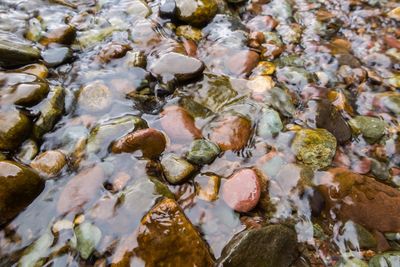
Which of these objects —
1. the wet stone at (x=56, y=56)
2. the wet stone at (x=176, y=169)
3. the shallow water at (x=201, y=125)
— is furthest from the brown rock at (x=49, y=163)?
the wet stone at (x=56, y=56)

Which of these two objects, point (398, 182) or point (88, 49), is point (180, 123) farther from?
point (398, 182)

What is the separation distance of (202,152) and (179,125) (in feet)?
1.22

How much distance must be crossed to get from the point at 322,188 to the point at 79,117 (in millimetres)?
2298

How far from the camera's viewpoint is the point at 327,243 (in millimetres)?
2654

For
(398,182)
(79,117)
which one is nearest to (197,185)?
(79,117)

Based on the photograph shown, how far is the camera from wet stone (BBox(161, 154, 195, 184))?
284 centimetres

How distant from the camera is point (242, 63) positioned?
3.92 m

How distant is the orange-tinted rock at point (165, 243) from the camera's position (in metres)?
2.29

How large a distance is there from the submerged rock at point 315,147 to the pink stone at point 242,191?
22.1 inches

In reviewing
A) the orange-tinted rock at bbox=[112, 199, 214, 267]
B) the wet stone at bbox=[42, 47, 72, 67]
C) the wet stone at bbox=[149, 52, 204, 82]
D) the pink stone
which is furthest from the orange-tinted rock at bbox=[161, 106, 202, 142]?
Answer: the wet stone at bbox=[42, 47, 72, 67]

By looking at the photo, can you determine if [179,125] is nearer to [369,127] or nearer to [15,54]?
[15,54]

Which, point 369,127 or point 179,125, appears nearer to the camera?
point 179,125

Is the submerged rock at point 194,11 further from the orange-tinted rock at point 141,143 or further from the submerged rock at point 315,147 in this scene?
the submerged rock at point 315,147

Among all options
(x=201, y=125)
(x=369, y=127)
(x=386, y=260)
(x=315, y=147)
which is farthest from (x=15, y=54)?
(x=386, y=260)
